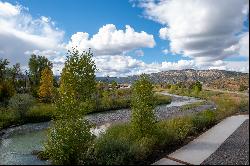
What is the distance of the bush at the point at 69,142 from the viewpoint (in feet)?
55.2

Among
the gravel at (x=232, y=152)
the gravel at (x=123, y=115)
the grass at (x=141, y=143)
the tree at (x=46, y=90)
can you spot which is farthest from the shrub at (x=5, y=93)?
the gravel at (x=232, y=152)

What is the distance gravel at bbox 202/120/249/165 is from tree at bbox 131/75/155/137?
167 inches

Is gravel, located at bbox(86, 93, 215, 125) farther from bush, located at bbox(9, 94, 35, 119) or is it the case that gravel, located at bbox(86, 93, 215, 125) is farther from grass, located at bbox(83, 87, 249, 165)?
grass, located at bbox(83, 87, 249, 165)

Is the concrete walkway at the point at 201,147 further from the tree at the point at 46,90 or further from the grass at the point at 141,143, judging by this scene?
the tree at the point at 46,90

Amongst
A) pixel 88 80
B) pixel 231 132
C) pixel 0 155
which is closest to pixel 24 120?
pixel 88 80

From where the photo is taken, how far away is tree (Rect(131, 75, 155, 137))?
2085 centimetres

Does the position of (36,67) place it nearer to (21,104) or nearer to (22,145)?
(21,104)

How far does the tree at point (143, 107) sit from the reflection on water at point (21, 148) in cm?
562

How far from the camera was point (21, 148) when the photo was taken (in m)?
25.5

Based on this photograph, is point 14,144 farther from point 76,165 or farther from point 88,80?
point 76,165

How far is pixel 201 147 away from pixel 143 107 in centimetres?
407

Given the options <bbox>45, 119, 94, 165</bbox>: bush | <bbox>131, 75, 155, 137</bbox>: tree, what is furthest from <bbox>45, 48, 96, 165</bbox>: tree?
<bbox>131, 75, 155, 137</bbox>: tree

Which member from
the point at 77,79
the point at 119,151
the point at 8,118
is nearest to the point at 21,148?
the point at 77,79

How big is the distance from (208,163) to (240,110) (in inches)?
906
